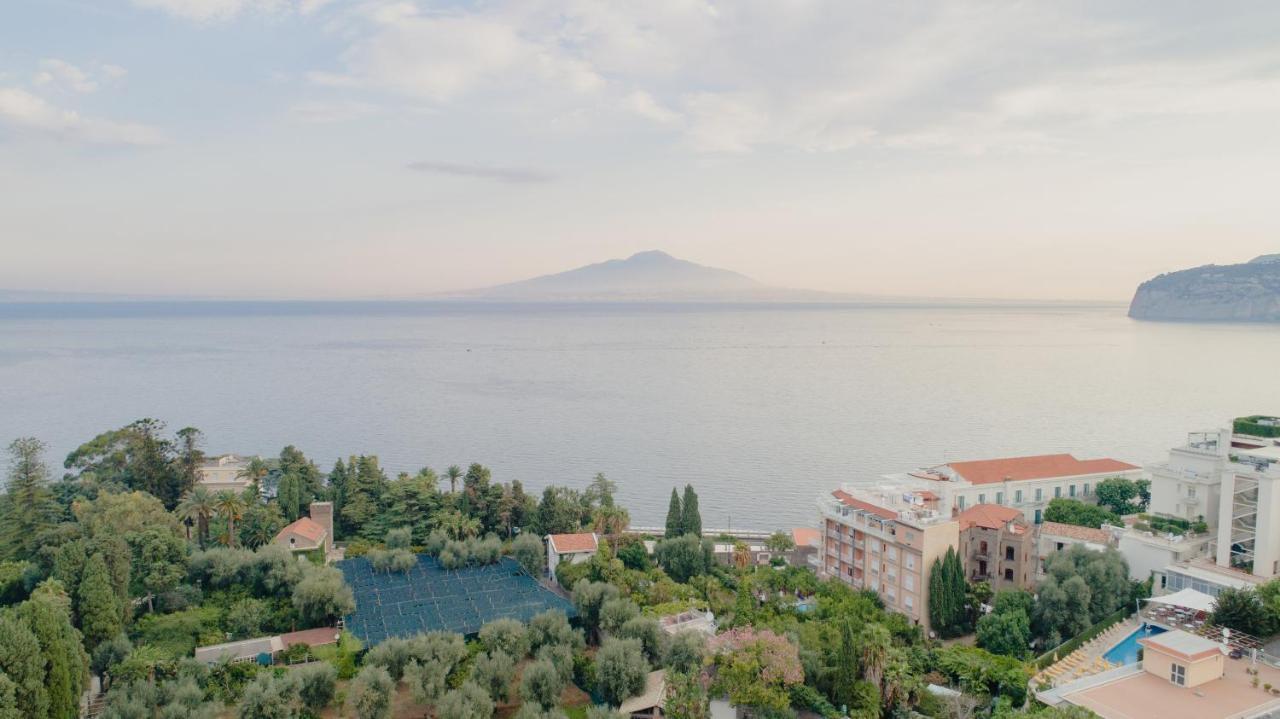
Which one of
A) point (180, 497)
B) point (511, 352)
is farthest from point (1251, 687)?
point (511, 352)

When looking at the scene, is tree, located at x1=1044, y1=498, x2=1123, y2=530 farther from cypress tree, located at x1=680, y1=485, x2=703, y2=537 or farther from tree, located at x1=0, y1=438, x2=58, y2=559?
tree, located at x1=0, y1=438, x2=58, y2=559

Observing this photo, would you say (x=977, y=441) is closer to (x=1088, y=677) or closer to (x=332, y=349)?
(x=1088, y=677)

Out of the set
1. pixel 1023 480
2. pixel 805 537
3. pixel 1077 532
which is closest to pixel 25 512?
pixel 805 537

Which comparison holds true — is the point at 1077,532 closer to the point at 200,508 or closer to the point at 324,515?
the point at 324,515

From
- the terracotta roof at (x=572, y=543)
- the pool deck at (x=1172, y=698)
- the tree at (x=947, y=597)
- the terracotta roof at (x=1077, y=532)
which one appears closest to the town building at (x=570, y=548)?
the terracotta roof at (x=572, y=543)

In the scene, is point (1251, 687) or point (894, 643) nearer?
point (1251, 687)

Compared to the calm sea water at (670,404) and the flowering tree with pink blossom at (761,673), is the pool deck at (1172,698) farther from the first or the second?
the calm sea water at (670,404)

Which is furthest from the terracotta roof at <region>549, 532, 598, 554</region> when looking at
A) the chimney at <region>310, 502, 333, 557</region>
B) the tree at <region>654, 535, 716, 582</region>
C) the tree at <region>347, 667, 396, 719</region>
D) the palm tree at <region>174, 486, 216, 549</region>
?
the palm tree at <region>174, 486, 216, 549</region>
